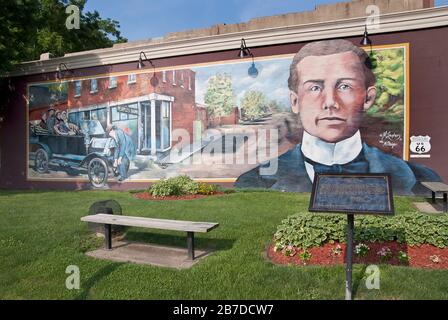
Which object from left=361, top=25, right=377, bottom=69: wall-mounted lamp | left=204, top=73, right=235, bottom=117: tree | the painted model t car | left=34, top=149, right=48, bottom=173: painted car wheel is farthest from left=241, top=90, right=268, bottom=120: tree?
left=34, top=149, right=48, bottom=173: painted car wheel

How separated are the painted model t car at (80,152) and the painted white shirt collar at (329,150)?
8.20 metres

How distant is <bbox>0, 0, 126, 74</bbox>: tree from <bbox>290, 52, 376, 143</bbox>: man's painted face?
36.8 ft

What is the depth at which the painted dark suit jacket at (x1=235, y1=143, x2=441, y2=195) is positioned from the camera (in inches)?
476

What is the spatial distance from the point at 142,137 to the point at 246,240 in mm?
10204

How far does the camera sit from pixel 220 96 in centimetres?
1463

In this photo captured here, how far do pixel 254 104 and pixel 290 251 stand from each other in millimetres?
9098

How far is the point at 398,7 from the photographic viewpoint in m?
12.9

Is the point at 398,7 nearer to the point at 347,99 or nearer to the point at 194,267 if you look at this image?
the point at 347,99

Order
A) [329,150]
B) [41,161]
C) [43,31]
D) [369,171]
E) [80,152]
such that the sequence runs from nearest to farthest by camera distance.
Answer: [369,171] → [329,150] → [80,152] → [41,161] → [43,31]

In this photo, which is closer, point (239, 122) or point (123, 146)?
point (239, 122)

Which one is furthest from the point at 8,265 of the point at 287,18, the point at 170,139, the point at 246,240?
the point at 287,18

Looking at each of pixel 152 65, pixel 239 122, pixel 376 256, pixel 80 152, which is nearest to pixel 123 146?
pixel 80 152

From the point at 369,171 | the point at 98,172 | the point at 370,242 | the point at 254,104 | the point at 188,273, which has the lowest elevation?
the point at 188,273

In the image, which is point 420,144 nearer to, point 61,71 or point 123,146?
point 123,146
